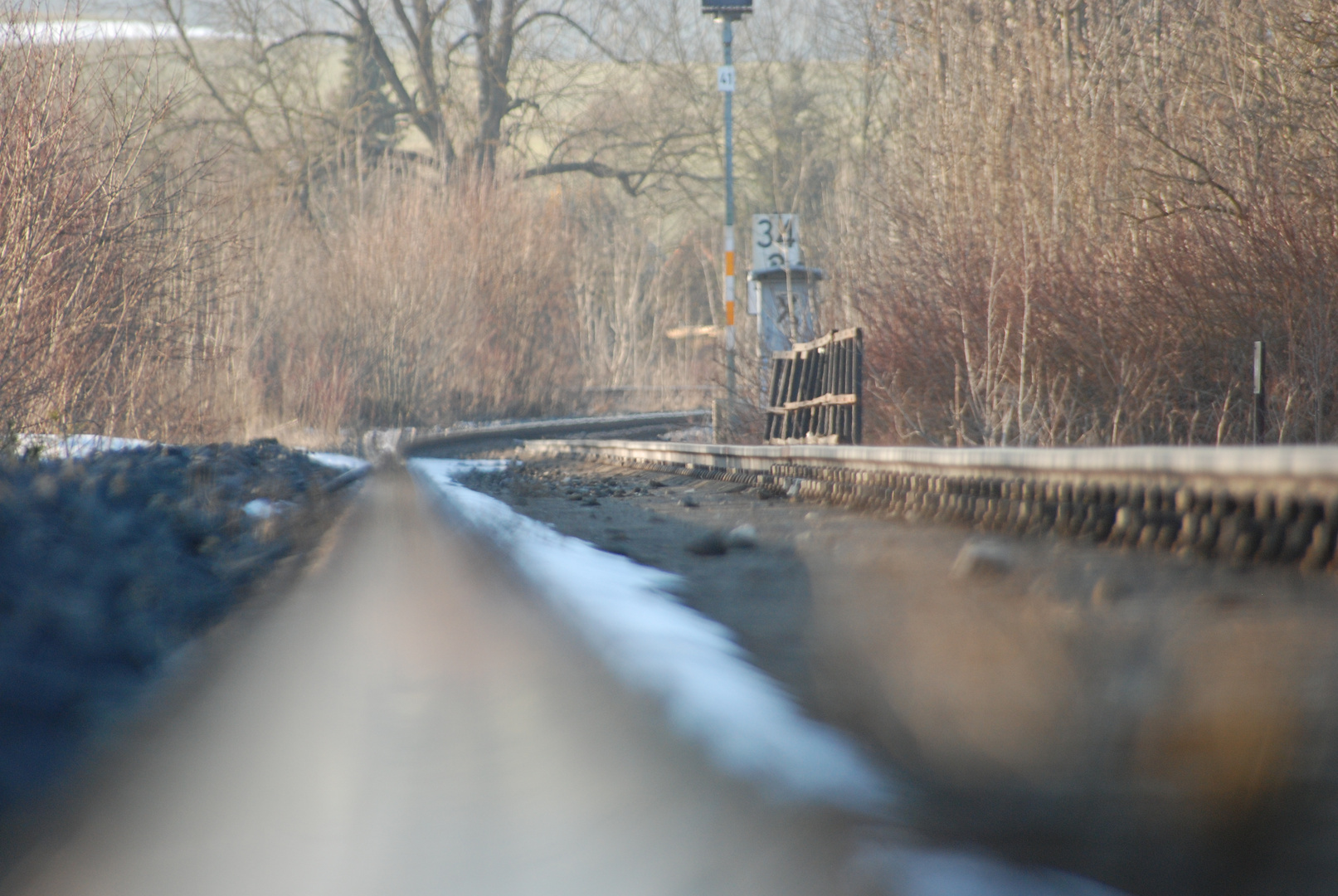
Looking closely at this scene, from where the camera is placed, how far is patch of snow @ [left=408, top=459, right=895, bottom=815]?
4.63ft

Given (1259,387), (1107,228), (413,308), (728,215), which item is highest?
(728,215)

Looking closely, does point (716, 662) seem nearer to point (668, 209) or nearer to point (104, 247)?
point (104, 247)

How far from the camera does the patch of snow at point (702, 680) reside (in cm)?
141

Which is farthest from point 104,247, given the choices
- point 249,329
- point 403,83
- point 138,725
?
point 403,83

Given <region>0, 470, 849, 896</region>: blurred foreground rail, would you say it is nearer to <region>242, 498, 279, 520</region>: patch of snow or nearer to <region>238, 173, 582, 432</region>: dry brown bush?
<region>242, 498, 279, 520</region>: patch of snow

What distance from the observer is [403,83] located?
91.2ft

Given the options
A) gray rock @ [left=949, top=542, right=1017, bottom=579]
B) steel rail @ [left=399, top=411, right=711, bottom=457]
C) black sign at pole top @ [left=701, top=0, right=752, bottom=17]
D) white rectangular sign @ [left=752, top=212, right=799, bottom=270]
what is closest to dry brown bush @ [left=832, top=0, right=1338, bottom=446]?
white rectangular sign @ [left=752, top=212, right=799, bottom=270]

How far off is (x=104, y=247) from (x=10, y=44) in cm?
130

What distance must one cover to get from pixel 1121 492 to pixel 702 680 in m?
2.22

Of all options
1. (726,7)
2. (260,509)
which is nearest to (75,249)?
(260,509)

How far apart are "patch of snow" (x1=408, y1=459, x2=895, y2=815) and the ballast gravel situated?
0.76 metres

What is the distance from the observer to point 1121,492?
3551 mm

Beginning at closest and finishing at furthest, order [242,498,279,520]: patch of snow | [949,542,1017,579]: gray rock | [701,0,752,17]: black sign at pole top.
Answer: [949,542,1017,579]: gray rock < [242,498,279,520]: patch of snow < [701,0,752,17]: black sign at pole top

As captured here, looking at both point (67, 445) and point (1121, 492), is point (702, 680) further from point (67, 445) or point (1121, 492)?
point (67, 445)
